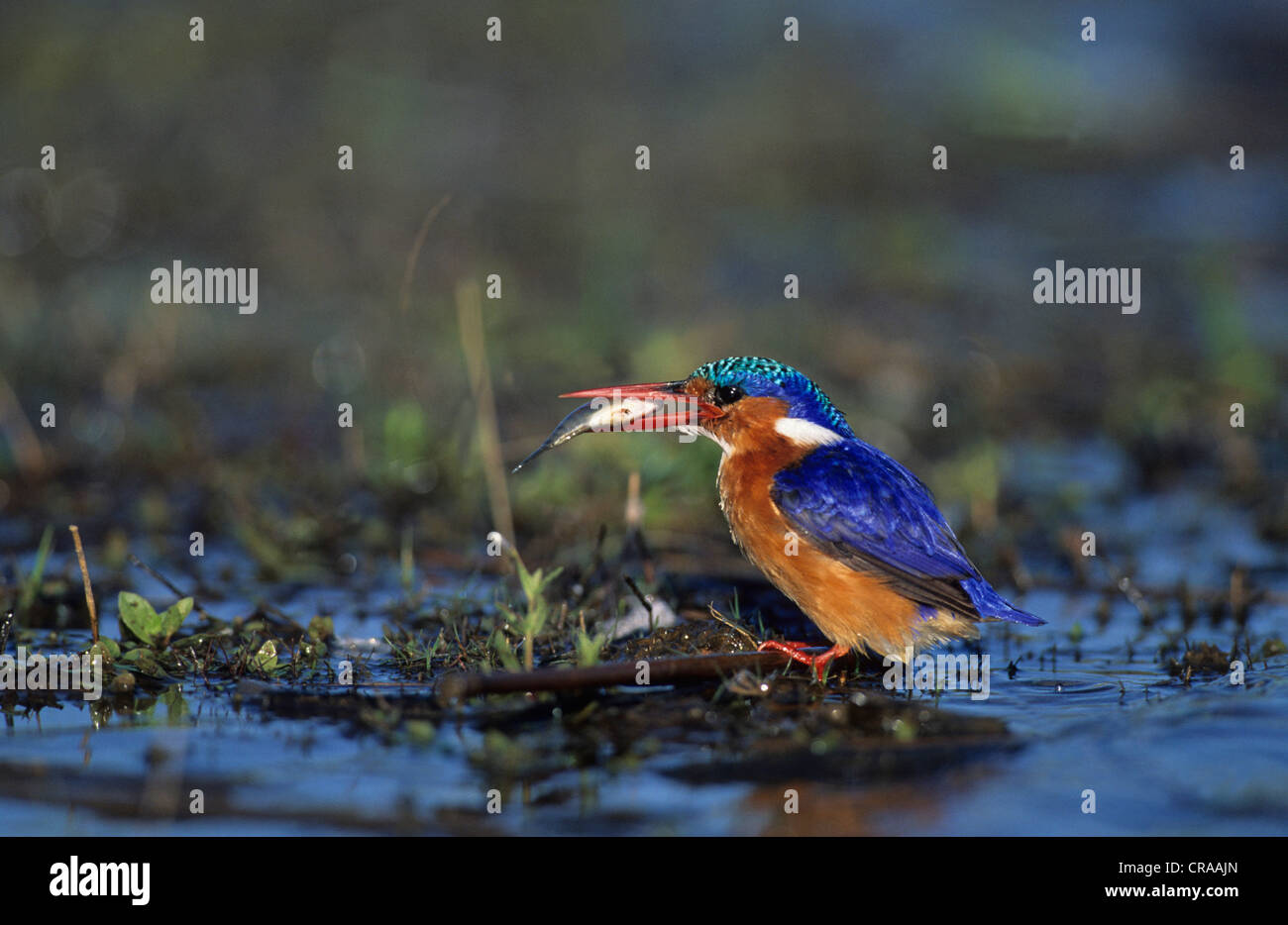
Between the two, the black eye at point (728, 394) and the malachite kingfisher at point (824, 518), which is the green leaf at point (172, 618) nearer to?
the malachite kingfisher at point (824, 518)

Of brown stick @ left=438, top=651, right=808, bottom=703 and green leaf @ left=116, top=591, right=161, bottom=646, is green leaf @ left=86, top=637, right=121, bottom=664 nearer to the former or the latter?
green leaf @ left=116, top=591, right=161, bottom=646

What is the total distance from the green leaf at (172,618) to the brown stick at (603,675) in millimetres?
943

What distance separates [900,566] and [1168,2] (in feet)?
34.6

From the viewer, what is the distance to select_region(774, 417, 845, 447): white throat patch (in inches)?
200

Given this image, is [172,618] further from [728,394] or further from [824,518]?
[824,518]

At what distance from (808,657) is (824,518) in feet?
1.41

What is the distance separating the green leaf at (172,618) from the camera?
473 cm

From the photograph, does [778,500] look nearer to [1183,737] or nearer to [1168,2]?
[1183,737]

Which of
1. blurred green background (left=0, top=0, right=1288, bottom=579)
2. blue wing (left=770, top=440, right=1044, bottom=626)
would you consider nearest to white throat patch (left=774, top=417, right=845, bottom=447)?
blue wing (left=770, top=440, right=1044, bottom=626)

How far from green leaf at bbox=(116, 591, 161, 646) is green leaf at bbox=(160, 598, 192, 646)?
0.02 m

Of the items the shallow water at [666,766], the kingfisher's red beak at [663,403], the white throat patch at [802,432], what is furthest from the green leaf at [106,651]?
the white throat patch at [802,432]

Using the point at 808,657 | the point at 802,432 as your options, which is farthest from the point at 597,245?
the point at 808,657

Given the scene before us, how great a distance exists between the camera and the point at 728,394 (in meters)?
5.16

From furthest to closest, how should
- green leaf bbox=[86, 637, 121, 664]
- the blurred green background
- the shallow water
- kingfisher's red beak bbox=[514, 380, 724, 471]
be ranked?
1. the blurred green background
2. kingfisher's red beak bbox=[514, 380, 724, 471]
3. green leaf bbox=[86, 637, 121, 664]
4. the shallow water
